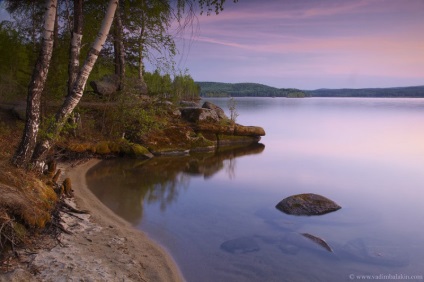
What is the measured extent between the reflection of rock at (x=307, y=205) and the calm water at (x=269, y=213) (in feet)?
0.87

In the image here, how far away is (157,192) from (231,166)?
670cm

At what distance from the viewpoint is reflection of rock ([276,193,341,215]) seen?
10.9 meters

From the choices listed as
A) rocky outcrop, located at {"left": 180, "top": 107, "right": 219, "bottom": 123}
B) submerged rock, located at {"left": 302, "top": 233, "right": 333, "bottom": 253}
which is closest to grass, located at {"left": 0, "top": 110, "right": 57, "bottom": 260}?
submerged rock, located at {"left": 302, "top": 233, "right": 333, "bottom": 253}

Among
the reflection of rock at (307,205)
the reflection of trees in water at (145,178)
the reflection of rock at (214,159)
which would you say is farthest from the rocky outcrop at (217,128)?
the reflection of rock at (307,205)

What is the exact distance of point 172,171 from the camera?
16750 mm

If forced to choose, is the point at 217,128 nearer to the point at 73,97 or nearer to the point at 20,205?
the point at 73,97

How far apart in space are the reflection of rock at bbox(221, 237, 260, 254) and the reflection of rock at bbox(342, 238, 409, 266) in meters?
2.16

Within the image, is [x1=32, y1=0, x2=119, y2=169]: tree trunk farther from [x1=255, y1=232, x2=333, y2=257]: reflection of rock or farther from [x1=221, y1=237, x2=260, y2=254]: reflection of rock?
[x1=255, y1=232, x2=333, y2=257]: reflection of rock

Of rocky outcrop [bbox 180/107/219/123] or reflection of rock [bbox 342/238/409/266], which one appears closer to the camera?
reflection of rock [bbox 342/238/409/266]

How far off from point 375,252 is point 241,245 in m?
3.24

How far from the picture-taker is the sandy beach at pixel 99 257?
5629 mm

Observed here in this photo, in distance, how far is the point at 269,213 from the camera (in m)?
11.1

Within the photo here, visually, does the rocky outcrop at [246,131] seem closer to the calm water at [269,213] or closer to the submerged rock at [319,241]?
the calm water at [269,213]

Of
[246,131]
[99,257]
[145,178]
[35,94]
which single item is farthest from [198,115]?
[99,257]
